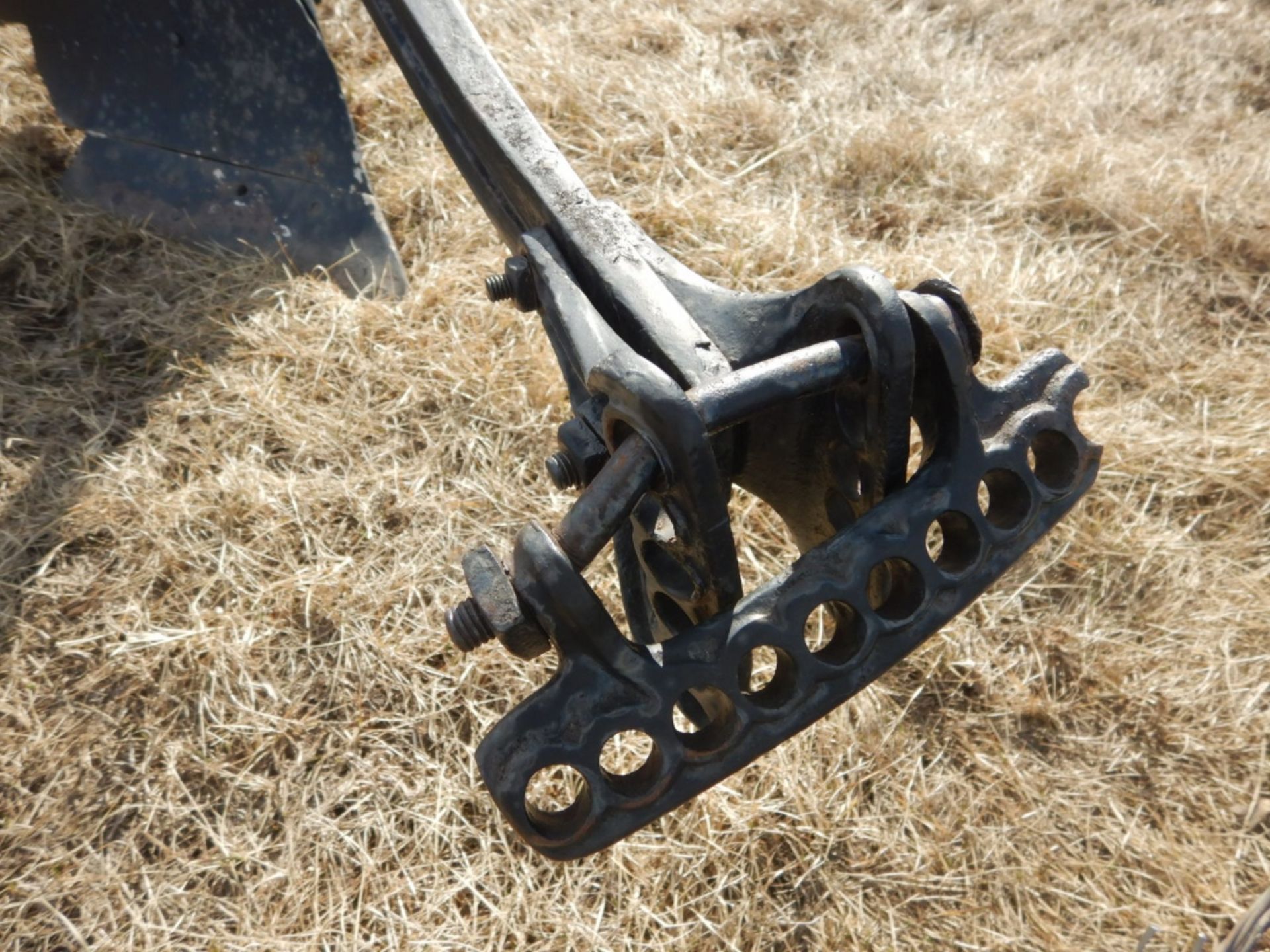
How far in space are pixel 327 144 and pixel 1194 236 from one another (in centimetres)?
274

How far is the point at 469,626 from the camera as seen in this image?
38.3 inches

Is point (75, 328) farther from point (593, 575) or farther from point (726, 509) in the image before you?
point (726, 509)

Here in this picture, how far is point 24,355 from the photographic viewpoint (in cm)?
257

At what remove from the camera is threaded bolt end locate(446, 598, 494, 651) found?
0.96 metres

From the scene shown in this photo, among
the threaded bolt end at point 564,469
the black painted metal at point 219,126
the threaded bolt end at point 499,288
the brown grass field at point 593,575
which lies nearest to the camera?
the threaded bolt end at point 564,469

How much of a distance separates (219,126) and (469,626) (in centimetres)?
245

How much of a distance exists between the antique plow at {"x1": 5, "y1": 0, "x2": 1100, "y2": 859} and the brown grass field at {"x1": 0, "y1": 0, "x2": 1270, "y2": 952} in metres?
0.90

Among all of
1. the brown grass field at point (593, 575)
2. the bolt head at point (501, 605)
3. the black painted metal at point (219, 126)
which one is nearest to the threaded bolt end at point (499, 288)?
the bolt head at point (501, 605)

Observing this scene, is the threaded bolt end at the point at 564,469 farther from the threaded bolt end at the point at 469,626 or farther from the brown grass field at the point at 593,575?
the brown grass field at the point at 593,575

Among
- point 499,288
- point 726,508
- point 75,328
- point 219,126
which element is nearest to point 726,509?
point 726,508

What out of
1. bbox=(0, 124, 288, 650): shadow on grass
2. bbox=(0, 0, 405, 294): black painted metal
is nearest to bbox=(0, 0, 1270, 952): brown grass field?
bbox=(0, 124, 288, 650): shadow on grass

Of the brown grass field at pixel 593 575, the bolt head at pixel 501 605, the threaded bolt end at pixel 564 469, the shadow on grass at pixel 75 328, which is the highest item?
the bolt head at pixel 501 605

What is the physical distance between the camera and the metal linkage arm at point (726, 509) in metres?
0.92

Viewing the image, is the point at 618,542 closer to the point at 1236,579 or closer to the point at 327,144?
the point at 1236,579
